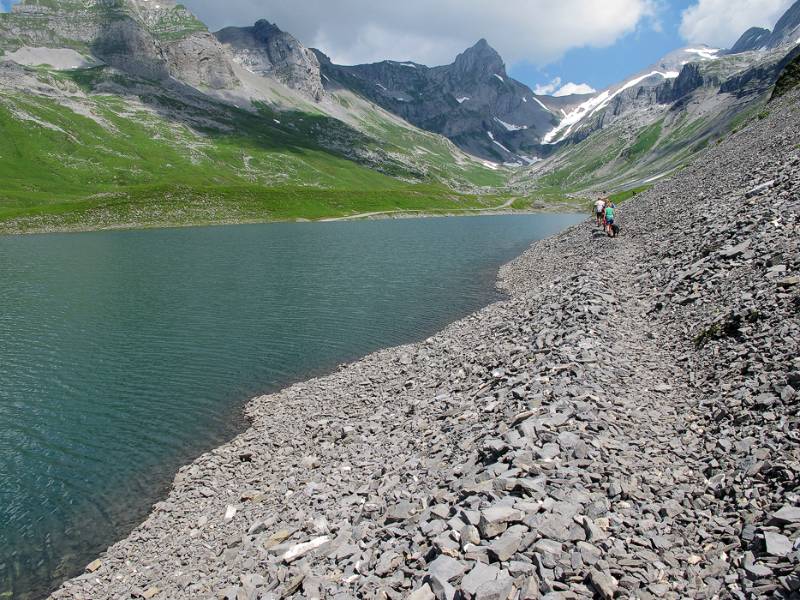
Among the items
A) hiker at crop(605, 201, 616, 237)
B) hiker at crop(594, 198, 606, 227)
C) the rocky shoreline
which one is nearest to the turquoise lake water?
the rocky shoreline

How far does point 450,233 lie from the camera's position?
439 ft

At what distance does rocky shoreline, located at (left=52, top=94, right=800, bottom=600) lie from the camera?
1073cm

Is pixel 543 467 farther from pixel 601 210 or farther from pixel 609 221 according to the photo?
pixel 601 210

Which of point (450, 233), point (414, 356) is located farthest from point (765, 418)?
point (450, 233)

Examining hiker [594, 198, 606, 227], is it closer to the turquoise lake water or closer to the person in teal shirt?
the person in teal shirt

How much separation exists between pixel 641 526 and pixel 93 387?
109 feet

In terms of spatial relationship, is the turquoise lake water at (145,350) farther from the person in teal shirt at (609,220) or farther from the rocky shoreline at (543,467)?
the person in teal shirt at (609,220)

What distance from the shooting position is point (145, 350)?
38938mm

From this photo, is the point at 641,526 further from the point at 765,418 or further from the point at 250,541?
the point at 250,541

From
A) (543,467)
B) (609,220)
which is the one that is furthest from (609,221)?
(543,467)

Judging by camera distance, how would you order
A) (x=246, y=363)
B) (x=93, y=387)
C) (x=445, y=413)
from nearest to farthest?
1. (x=445, y=413)
2. (x=93, y=387)
3. (x=246, y=363)

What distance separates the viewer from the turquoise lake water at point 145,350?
20.3m

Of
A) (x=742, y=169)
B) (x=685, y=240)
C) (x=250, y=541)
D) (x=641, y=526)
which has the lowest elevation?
(x=250, y=541)

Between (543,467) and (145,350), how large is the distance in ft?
115
